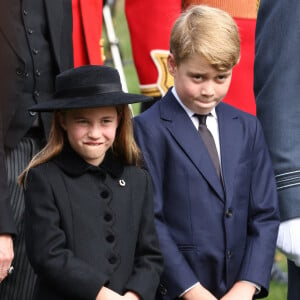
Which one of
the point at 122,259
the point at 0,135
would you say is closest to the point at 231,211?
the point at 122,259

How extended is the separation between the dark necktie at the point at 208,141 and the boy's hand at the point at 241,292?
1.35 ft

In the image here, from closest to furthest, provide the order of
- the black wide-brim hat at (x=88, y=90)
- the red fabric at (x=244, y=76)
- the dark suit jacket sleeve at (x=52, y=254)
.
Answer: the dark suit jacket sleeve at (x=52, y=254), the black wide-brim hat at (x=88, y=90), the red fabric at (x=244, y=76)

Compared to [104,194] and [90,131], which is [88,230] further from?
[90,131]

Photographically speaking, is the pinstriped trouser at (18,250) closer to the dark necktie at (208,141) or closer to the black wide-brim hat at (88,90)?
the black wide-brim hat at (88,90)

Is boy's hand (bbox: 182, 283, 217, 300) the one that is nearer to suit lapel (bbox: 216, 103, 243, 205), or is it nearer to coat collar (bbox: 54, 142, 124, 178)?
suit lapel (bbox: 216, 103, 243, 205)

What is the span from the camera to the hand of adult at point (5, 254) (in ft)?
14.8

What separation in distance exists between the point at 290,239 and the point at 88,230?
2.28 feet

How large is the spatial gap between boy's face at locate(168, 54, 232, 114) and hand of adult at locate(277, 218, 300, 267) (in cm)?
53

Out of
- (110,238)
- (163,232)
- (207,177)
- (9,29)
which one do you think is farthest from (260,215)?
(9,29)

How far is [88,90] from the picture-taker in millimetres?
4418

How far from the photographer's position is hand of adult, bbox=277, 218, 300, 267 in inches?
171

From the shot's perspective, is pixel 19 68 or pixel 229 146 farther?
pixel 19 68

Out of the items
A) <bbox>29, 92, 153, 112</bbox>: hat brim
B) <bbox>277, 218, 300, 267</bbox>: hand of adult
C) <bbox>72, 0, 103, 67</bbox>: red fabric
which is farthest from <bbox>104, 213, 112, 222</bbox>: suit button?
<bbox>72, 0, 103, 67</bbox>: red fabric

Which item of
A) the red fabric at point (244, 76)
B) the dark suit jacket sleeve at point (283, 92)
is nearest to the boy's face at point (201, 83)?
the dark suit jacket sleeve at point (283, 92)
